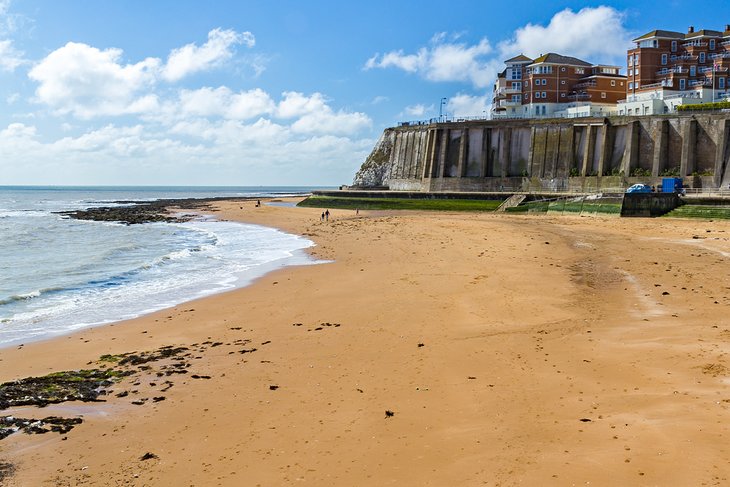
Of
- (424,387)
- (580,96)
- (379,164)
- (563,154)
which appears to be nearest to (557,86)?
Result: (580,96)

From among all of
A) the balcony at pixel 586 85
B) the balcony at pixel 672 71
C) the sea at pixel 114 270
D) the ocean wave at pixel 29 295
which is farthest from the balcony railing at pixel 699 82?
the ocean wave at pixel 29 295

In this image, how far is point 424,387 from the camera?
10.8 meters

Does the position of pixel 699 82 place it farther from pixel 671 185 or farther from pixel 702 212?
pixel 702 212

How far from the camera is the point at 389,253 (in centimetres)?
3042

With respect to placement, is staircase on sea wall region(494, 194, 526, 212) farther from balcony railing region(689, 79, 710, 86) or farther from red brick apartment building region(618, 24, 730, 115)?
balcony railing region(689, 79, 710, 86)

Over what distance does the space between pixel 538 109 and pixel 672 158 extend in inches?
1050

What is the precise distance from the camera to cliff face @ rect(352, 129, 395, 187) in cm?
8612

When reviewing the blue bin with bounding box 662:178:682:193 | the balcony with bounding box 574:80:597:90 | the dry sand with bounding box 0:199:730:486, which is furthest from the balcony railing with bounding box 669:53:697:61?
the dry sand with bounding box 0:199:730:486

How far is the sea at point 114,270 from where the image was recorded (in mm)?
19172

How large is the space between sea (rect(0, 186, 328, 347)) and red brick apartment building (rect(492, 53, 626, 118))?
146 feet

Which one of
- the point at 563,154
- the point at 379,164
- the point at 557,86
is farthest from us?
the point at 379,164

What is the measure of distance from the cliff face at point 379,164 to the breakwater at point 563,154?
243 inches

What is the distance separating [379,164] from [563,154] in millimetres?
31339

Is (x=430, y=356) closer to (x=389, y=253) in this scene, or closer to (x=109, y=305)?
(x=109, y=305)
